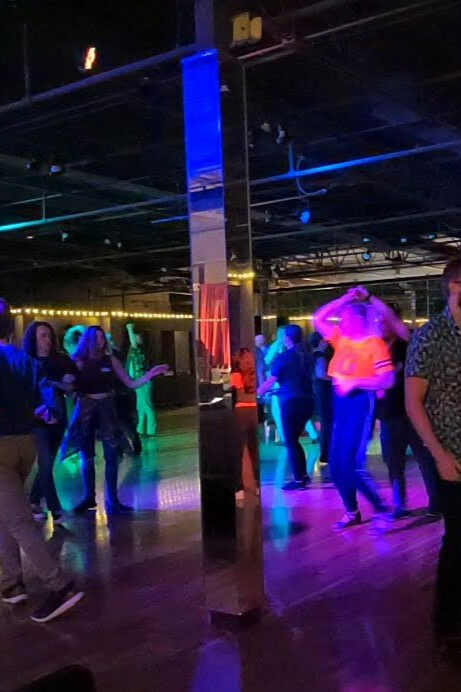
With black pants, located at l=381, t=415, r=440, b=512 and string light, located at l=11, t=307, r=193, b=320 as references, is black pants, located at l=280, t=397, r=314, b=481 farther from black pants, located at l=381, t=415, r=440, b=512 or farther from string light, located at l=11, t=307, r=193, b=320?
string light, located at l=11, t=307, r=193, b=320

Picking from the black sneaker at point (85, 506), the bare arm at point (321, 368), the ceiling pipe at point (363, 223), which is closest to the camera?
the black sneaker at point (85, 506)

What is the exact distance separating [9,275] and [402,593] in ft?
53.4

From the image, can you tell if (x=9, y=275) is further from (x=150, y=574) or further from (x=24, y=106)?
(x=150, y=574)

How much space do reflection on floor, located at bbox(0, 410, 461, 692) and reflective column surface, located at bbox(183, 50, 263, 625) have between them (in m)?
0.29

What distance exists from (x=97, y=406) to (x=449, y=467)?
3835mm

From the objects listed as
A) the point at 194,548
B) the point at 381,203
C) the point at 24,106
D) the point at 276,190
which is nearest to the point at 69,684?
the point at 194,548

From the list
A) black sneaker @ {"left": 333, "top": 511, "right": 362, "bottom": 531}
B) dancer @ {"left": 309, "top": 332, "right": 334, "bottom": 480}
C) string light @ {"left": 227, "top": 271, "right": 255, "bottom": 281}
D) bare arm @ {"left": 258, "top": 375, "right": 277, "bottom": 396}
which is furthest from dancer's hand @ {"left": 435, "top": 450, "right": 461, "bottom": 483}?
dancer @ {"left": 309, "top": 332, "right": 334, "bottom": 480}

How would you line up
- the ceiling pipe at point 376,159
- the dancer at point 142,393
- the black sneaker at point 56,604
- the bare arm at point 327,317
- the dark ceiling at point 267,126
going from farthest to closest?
the dancer at point 142,393, the ceiling pipe at point 376,159, the bare arm at point 327,317, the dark ceiling at point 267,126, the black sneaker at point 56,604

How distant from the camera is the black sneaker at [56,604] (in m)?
3.79

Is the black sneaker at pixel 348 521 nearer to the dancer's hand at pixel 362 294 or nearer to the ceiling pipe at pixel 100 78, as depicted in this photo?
the dancer's hand at pixel 362 294

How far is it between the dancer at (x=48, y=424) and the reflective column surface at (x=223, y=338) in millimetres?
2511

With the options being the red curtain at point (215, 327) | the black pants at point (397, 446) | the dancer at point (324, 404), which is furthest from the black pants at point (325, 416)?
the red curtain at point (215, 327)

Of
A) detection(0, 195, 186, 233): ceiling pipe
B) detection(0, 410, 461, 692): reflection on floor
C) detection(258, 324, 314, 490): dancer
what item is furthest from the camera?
detection(0, 195, 186, 233): ceiling pipe

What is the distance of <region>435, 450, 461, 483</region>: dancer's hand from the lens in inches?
120
